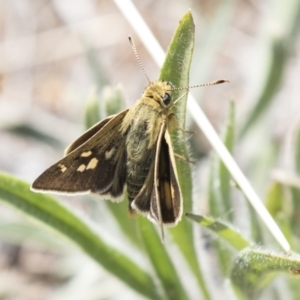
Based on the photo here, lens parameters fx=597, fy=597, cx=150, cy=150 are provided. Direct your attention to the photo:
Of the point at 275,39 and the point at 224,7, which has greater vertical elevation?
the point at 224,7

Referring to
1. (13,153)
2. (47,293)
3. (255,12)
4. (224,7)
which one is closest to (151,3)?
(255,12)

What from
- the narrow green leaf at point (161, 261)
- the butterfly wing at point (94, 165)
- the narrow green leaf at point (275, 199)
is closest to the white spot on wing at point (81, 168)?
the butterfly wing at point (94, 165)

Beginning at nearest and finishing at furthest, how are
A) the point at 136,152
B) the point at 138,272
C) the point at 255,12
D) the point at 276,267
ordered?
the point at 276,267
the point at 136,152
the point at 138,272
the point at 255,12

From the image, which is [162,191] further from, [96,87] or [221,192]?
[96,87]

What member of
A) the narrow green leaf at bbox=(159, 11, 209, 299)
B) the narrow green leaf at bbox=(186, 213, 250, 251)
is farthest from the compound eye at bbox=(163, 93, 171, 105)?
the narrow green leaf at bbox=(186, 213, 250, 251)

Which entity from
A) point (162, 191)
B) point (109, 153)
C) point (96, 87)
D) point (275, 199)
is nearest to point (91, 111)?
point (109, 153)

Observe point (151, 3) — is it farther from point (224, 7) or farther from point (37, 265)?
point (37, 265)

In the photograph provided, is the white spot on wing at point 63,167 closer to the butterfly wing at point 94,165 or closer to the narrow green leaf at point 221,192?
the butterfly wing at point 94,165
